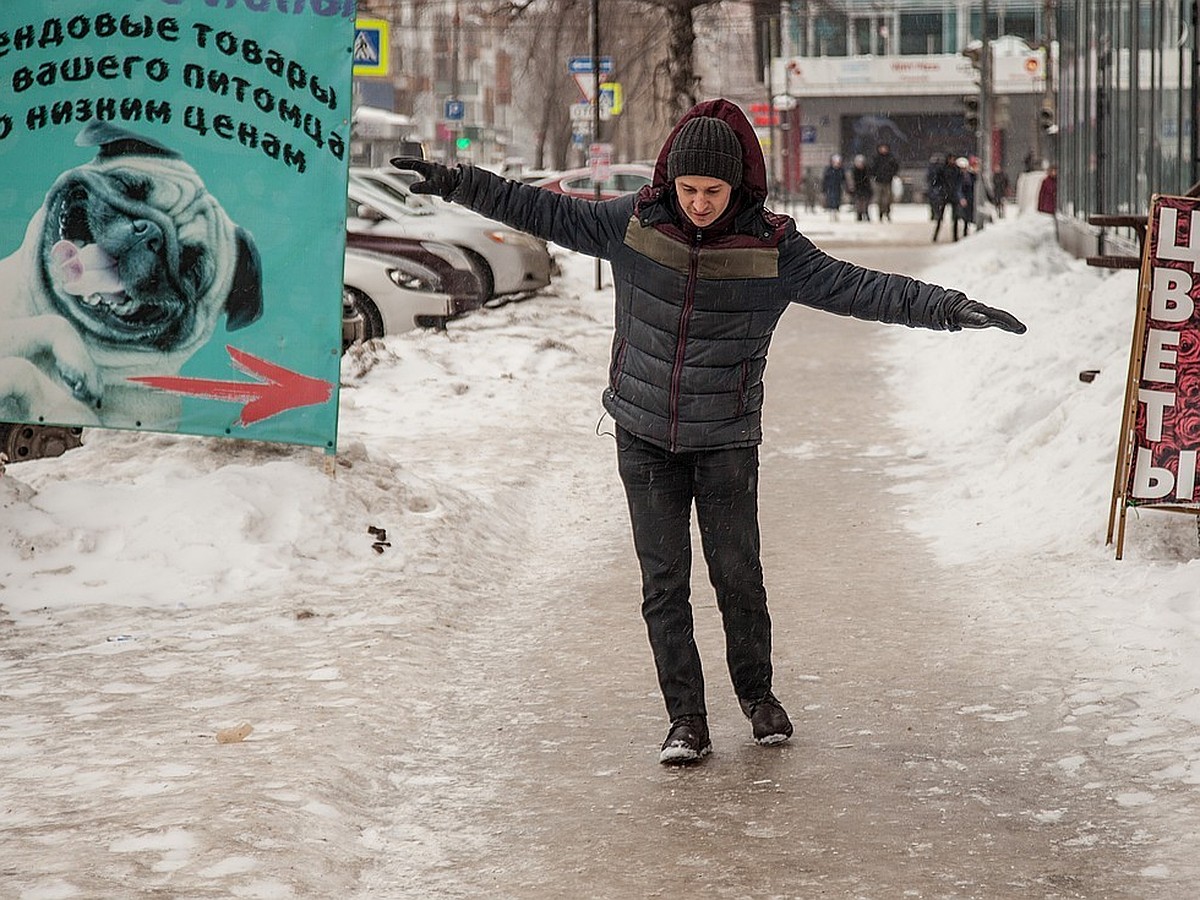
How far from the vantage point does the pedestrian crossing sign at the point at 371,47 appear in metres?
17.1

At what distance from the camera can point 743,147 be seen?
15.7ft

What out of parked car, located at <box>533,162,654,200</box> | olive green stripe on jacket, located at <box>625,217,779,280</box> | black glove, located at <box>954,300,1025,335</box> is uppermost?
parked car, located at <box>533,162,654,200</box>

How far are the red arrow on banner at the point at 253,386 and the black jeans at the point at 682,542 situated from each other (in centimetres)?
284

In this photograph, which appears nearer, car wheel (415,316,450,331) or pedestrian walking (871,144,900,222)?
car wheel (415,316,450,331)

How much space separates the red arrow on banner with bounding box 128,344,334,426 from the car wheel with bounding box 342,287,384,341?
27.4 feet

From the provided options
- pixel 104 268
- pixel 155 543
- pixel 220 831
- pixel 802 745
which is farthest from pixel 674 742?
pixel 104 268

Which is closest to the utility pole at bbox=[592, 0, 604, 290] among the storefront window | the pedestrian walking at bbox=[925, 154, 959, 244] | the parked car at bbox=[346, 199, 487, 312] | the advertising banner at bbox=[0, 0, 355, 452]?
the parked car at bbox=[346, 199, 487, 312]

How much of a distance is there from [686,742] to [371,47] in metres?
14.1

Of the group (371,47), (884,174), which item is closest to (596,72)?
(371,47)

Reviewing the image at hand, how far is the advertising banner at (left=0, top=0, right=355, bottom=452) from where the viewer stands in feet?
24.5

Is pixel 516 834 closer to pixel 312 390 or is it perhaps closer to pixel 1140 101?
pixel 312 390

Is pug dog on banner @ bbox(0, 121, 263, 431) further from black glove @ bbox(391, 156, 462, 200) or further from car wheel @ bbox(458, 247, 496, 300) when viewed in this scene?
car wheel @ bbox(458, 247, 496, 300)

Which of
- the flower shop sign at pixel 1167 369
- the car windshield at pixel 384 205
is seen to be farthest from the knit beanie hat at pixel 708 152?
the car windshield at pixel 384 205

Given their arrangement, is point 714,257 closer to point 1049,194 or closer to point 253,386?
point 253,386
